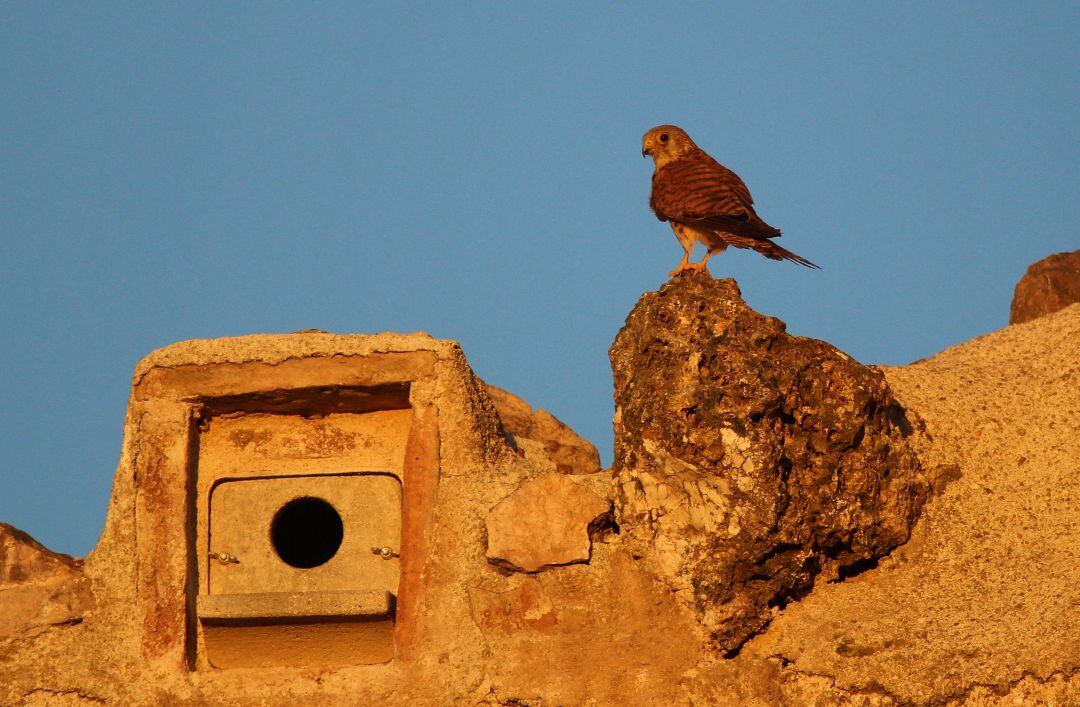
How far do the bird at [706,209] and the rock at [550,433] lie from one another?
1804 mm

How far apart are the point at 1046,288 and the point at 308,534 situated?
14.8 feet

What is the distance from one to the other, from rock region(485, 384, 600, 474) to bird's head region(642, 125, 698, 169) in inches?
67.8

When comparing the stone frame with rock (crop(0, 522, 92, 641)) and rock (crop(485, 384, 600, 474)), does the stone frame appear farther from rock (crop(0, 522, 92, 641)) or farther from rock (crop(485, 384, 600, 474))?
rock (crop(485, 384, 600, 474))

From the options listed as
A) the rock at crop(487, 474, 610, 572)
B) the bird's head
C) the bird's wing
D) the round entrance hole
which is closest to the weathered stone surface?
the rock at crop(487, 474, 610, 572)

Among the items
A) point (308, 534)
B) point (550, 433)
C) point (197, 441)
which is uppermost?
point (550, 433)

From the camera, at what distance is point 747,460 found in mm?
7141

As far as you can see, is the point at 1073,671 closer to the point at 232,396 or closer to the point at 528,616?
the point at 528,616

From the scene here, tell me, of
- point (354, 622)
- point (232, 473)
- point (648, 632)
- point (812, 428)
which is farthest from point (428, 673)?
point (812, 428)

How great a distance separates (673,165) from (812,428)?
178cm

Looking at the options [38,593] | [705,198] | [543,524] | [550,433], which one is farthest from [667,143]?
[38,593]

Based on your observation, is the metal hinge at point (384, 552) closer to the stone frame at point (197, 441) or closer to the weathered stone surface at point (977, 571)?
the stone frame at point (197, 441)

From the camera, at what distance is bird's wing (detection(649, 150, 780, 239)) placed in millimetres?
7816

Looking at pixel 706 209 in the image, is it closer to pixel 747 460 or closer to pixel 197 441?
pixel 747 460

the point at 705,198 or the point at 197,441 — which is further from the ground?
the point at 705,198
